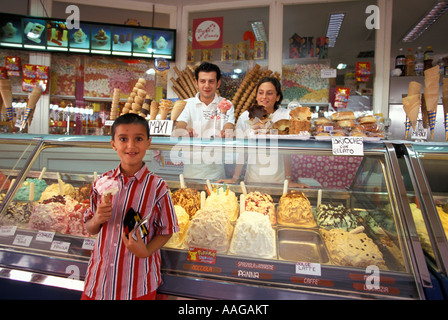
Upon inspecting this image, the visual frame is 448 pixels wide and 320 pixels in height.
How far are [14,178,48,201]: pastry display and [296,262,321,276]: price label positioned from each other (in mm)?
2156

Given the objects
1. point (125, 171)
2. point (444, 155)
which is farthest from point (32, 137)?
point (444, 155)

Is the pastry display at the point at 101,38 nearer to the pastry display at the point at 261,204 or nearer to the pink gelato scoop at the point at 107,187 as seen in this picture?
the pastry display at the point at 261,204

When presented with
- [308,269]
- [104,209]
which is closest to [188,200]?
[104,209]

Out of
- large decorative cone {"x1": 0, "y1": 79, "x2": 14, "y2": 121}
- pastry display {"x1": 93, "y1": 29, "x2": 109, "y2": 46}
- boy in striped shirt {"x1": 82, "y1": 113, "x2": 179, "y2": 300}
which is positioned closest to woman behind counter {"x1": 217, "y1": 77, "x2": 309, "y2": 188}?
boy in striped shirt {"x1": 82, "y1": 113, "x2": 179, "y2": 300}

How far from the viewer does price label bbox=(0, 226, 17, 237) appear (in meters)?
1.79

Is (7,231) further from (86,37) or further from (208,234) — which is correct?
(86,37)

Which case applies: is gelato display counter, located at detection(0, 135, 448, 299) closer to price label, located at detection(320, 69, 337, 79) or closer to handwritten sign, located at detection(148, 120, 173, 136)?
handwritten sign, located at detection(148, 120, 173, 136)

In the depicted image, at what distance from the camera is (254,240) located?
1639mm

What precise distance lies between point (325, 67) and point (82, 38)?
13.9ft

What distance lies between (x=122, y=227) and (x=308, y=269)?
99cm

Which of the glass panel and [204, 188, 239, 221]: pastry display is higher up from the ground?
the glass panel

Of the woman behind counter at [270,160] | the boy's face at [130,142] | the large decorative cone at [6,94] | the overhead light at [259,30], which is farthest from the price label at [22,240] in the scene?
the overhead light at [259,30]

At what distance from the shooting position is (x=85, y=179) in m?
2.65
